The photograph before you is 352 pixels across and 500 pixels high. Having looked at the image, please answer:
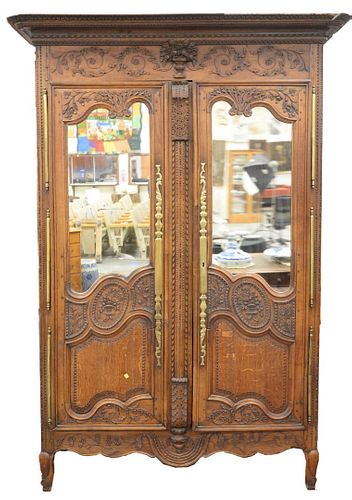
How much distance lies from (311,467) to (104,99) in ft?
7.94

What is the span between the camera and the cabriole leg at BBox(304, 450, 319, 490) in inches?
179

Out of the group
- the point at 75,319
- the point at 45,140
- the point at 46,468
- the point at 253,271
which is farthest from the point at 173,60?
→ the point at 46,468

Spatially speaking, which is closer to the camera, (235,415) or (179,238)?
(179,238)

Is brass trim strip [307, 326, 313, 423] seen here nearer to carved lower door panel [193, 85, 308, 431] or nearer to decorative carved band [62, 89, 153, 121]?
carved lower door panel [193, 85, 308, 431]

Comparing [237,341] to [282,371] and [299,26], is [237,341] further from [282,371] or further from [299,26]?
[299,26]

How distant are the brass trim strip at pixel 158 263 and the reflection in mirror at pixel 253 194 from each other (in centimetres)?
30

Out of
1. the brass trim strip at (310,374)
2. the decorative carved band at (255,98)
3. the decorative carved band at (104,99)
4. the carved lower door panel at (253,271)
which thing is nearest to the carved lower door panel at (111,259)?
the decorative carved band at (104,99)

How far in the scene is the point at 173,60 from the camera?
14.1ft

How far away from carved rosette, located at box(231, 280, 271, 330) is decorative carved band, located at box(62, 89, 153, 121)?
3.80 ft

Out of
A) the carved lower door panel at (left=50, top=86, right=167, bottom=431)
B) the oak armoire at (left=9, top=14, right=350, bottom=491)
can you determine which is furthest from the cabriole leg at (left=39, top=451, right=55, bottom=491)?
the carved lower door panel at (left=50, top=86, right=167, bottom=431)

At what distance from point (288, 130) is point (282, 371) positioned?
1.37 m

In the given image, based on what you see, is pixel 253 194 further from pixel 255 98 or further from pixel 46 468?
pixel 46 468

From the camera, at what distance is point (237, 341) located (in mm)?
4480

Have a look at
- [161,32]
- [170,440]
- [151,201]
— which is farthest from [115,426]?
[161,32]
